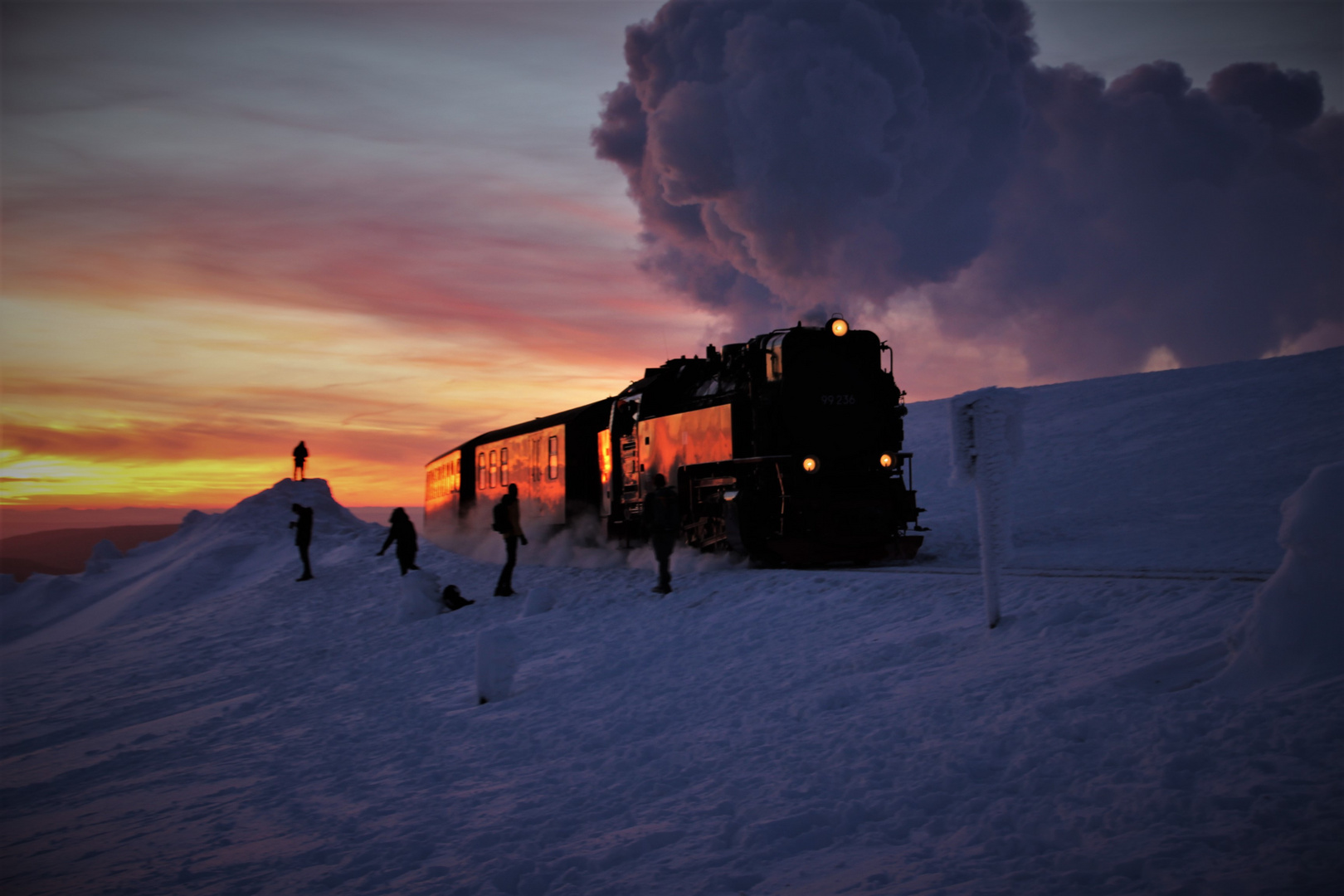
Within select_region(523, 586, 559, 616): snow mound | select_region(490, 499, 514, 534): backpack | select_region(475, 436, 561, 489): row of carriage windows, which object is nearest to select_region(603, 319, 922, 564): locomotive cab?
select_region(523, 586, 559, 616): snow mound

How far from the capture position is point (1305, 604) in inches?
185

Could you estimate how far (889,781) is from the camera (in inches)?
191

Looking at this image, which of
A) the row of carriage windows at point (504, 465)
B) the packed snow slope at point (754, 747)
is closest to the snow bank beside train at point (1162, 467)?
the packed snow slope at point (754, 747)

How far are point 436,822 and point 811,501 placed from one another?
701 cm

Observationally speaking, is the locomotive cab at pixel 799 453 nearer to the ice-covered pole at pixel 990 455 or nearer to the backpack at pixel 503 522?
the backpack at pixel 503 522

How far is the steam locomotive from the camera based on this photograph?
38.6ft

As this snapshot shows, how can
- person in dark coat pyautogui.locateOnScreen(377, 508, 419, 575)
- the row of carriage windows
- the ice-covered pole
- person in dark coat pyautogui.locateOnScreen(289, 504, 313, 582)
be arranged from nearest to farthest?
the ice-covered pole < person in dark coat pyautogui.locateOnScreen(377, 508, 419, 575) < the row of carriage windows < person in dark coat pyautogui.locateOnScreen(289, 504, 313, 582)

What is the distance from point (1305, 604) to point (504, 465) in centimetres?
1964

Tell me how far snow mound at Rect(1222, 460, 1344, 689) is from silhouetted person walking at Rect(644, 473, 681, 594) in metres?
7.64

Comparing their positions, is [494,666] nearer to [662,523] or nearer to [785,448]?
[662,523]

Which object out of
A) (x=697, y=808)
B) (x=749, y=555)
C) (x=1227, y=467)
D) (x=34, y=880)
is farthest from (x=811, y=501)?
(x=1227, y=467)

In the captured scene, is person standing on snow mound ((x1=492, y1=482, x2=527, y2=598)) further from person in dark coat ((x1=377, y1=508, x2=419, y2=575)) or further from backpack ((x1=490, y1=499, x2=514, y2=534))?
person in dark coat ((x1=377, y1=508, x2=419, y2=575))

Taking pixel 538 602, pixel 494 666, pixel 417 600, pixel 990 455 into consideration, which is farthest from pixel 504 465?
pixel 990 455

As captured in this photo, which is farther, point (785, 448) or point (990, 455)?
point (785, 448)
